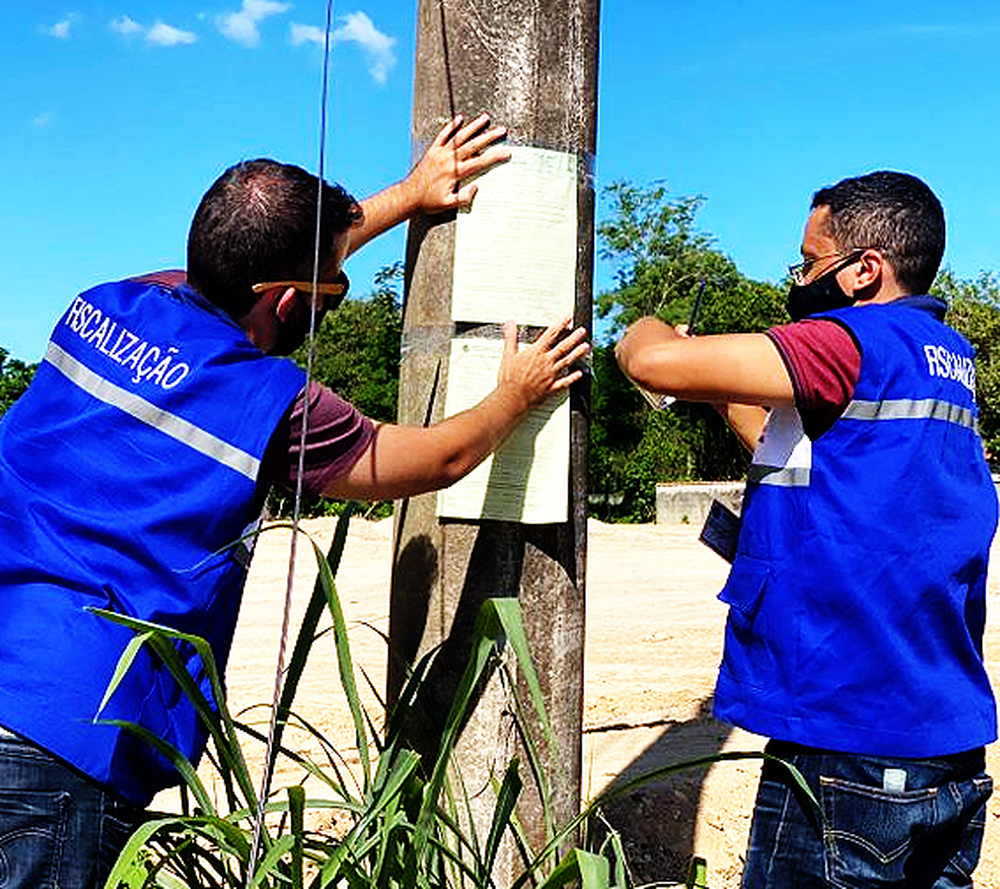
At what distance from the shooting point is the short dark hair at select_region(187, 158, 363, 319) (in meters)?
2.63

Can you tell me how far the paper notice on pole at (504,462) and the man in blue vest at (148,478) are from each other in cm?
24

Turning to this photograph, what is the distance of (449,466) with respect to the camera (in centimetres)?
276

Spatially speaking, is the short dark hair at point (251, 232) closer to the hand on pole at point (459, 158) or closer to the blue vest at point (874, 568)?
the hand on pole at point (459, 158)

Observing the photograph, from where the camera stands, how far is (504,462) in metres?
3.02

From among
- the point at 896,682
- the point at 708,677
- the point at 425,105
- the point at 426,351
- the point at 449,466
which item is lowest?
the point at 708,677

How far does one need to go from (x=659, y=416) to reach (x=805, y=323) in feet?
65.8

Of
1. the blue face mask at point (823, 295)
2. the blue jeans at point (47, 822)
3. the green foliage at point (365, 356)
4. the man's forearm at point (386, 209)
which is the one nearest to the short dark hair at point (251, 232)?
the man's forearm at point (386, 209)

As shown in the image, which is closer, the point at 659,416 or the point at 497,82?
the point at 497,82

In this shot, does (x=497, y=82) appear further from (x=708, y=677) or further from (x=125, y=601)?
(x=708, y=677)

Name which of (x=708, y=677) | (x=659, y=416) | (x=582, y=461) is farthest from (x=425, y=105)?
(x=659, y=416)

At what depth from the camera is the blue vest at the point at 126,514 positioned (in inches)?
96.3

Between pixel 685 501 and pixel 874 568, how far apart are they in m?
17.3

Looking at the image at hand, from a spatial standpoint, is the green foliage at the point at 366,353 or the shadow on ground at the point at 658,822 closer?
the shadow on ground at the point at 658,822

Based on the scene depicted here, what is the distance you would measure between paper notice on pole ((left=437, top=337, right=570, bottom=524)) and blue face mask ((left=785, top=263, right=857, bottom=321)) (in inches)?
21.4
